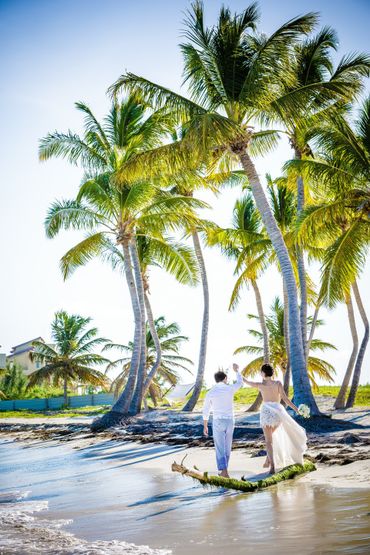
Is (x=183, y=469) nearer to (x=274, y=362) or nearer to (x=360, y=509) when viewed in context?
(x=360, y=509)

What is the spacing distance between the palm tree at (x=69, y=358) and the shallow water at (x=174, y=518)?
32.4m

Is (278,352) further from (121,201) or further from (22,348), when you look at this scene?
(22,348)

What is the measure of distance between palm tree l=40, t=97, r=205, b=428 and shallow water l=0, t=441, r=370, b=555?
1208 cm

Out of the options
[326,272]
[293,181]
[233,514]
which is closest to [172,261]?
[293,181]

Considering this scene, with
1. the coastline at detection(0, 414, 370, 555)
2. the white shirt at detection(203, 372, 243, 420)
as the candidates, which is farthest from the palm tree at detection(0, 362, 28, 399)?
the white shirt at detection(203, 372, 243, 420)

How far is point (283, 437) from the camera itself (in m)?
7.39

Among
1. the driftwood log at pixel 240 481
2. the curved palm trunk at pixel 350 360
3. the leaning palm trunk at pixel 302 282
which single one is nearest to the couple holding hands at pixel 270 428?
the driftwood log at pixel 240 481

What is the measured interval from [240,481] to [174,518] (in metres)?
1.27

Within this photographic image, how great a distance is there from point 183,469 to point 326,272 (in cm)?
983

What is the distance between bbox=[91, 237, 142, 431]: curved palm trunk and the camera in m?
18.5

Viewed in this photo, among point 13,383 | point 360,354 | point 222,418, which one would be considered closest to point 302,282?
point 360,354

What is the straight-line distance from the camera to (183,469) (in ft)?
21.0

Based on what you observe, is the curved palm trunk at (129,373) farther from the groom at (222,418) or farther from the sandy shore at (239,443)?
the groom at (222,418)

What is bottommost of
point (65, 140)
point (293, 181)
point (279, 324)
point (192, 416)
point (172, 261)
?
point (192, 416)
